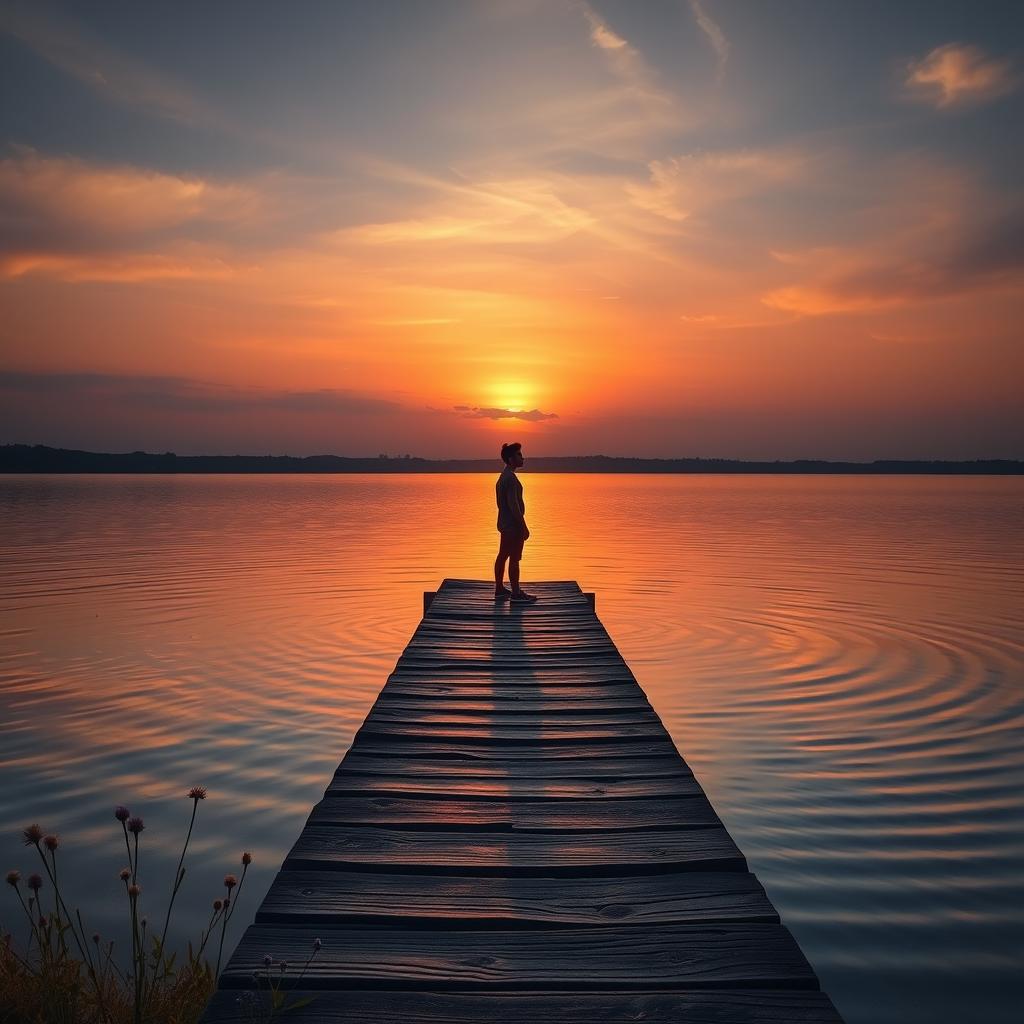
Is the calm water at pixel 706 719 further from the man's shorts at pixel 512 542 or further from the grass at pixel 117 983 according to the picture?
the man's shorts at pixel 512 542

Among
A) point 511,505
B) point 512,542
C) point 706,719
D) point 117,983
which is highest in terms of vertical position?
point 511,505

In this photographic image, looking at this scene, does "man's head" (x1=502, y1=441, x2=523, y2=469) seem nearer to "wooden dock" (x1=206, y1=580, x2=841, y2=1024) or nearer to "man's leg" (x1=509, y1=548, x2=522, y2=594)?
"man's leg" (x1=509, y1=548, x2=522, y2=594)

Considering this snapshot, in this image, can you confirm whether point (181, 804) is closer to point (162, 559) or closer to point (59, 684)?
point (59, 684)

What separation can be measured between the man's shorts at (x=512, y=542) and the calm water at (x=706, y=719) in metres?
2.90

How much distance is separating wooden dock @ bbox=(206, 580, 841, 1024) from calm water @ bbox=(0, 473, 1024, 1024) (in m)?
1.73

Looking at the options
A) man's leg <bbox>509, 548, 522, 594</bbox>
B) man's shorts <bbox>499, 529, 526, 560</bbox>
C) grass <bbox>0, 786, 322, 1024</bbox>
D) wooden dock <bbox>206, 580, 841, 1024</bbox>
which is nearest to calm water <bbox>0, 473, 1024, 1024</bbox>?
grass <bbox>0, 786, 322, 1024</bbox>

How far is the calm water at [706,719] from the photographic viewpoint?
614 centimetres

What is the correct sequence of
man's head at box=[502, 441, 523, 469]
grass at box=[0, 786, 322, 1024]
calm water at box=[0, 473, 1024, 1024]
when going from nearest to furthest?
grass at box=[0, 786, 322, 1024], calm water at box=[0, 473, 1024, 1024], man's head at box=[502, 441, 523, 469]

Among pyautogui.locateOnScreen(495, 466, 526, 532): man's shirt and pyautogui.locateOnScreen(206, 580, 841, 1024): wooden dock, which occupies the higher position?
pyautogui.locateOnScreen(495, 466, 526, 532): man's shirt

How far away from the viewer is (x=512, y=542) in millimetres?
13125

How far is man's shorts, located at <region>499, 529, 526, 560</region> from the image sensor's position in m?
13.0

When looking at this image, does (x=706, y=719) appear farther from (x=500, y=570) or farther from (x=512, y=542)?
(x=500, y=570)

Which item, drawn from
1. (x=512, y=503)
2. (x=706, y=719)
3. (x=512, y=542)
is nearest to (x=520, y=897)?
(x=706, y=719)

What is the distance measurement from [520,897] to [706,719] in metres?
8.07
